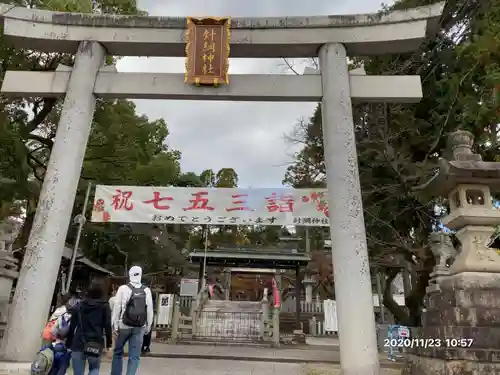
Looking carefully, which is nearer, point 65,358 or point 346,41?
point 65,358

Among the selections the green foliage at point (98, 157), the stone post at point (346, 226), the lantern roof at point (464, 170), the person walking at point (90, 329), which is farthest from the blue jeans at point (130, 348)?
the green foliage at point (98, 157)

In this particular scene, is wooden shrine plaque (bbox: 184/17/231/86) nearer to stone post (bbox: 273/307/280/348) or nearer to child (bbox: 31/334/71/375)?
child (bbox: 31/334/71/375)

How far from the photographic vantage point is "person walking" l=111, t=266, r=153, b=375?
4.77 meters

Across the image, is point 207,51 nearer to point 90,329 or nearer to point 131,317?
point 131,317

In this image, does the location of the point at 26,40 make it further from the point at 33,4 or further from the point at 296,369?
the point at 296,369

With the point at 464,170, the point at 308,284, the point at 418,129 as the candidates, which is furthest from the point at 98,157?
the point at 308,284

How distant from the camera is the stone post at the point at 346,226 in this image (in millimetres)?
6258

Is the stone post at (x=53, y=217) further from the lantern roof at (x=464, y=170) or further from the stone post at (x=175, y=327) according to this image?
the stone post at (x=175, y=327)

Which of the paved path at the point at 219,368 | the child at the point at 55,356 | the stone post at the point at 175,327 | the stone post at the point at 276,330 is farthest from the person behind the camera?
the stone post at the point at 175,327

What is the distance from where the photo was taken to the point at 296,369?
7.91m

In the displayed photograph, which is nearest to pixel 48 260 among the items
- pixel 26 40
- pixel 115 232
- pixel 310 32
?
pixel 26 40

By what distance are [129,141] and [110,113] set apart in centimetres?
136

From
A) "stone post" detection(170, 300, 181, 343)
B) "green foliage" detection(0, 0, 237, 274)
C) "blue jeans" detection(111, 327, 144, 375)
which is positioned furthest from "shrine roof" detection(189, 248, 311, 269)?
"blue jeans" detection(111, 327, 144, 375)

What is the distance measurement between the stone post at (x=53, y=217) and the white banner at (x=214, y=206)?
272 centimetres
